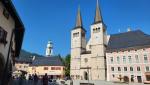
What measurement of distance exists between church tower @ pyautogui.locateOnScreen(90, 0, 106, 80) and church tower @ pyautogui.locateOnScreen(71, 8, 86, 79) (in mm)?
5992

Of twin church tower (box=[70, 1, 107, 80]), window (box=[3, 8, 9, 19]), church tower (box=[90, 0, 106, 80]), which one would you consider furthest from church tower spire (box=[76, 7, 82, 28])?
window (box=[3, 8, 9, 19])

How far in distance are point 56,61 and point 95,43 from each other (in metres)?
24.1

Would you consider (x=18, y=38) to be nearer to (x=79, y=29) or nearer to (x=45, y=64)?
(x=79, y=29)

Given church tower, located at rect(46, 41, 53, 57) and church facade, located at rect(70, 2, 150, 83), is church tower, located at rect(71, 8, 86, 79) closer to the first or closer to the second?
church facade, located at rect(70, 2, 150, 83)

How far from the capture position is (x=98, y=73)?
201 ft

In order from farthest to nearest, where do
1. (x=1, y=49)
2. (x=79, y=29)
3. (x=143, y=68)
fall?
1. (x=79, y=29)
2. (x=143, y=68)
3. (x=1, y=49)

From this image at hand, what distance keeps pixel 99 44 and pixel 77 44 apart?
10276mm

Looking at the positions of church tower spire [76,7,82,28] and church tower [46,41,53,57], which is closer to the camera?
church tower spire [76,7,82,28]

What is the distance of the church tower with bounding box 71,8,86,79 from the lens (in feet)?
228

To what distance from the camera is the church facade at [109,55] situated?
169 feet

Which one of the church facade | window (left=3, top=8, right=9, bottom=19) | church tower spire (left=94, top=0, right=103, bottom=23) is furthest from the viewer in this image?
church tower spire (left=94, top=0, right=103, bottom=23)

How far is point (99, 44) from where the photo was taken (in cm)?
6438

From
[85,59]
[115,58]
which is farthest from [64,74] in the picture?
[115,58]

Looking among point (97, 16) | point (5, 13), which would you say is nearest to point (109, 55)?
point (97, 16)
